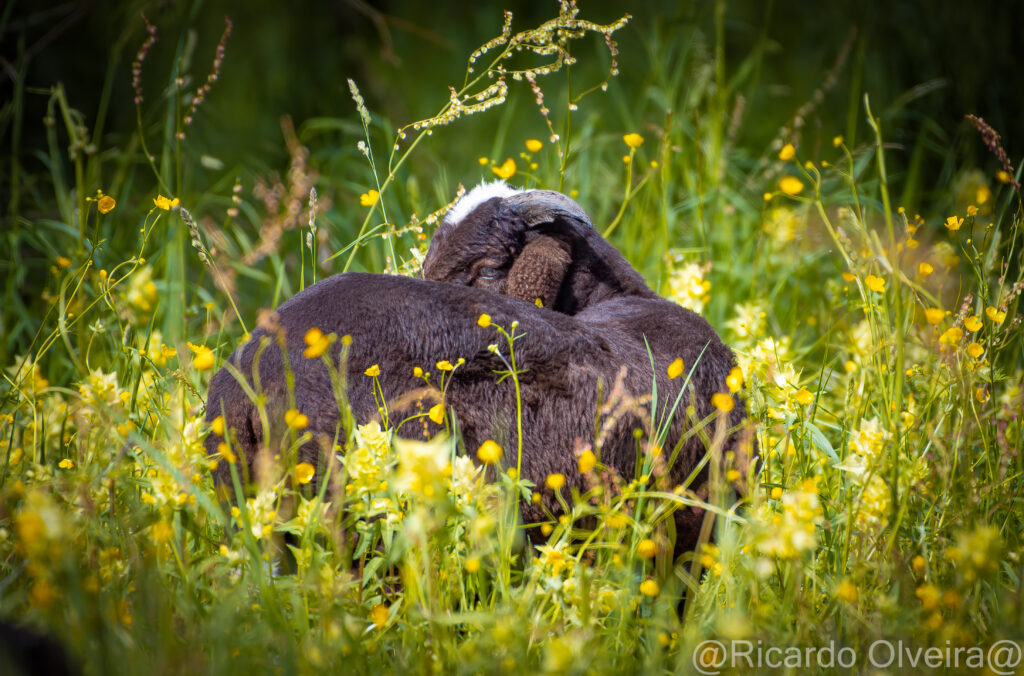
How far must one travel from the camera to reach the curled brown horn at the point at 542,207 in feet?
9.57

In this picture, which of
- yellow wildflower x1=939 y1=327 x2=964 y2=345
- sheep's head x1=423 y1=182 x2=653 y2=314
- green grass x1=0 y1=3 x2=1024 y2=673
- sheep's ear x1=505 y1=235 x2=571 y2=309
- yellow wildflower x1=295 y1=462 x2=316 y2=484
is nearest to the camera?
green grass x1=0 y1=3 x2=1024 y2=673

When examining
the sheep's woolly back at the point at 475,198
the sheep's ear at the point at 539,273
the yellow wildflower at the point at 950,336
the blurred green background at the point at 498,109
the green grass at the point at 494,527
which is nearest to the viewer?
the green grass at the point at 494,527

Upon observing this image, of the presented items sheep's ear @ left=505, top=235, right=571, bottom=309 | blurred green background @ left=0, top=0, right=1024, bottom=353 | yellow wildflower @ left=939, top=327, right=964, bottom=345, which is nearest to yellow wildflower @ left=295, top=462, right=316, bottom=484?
sheep's ear @ left=505, top=235, right=571, bottom=309

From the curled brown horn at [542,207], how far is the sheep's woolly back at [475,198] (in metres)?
0.08

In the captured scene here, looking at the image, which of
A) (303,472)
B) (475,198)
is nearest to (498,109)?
(475,198)

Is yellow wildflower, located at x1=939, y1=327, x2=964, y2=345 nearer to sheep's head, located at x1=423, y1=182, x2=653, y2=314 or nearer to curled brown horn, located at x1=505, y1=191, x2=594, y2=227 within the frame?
sheep's head, located at x1=423, y1=182, x2=653, y2=314

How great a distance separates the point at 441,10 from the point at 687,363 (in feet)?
18.0

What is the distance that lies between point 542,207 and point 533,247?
16 centimetres

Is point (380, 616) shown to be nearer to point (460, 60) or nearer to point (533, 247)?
point (533, 247)

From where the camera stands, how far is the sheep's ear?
2.80m

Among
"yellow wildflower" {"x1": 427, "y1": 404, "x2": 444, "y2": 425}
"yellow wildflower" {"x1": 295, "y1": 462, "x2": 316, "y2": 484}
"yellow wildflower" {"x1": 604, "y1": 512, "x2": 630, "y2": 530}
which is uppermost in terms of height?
"yellow wildflower" {"x1": 427, "y1": 404, "x2": 444, "y2": 425}

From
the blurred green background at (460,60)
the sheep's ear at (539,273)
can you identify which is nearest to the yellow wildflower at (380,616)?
the sheep's ear at (539,273)

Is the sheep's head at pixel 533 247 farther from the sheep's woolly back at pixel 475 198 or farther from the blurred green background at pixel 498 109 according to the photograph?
the blurred green background at pixel 498 109

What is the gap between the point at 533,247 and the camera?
287 centimetres
